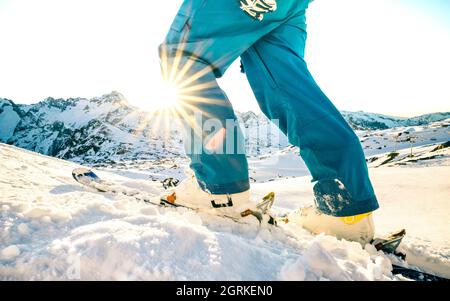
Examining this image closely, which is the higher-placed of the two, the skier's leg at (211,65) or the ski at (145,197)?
the skier's leg at (211,65)

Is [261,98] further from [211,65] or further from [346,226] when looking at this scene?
[346,226]

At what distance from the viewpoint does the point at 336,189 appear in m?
1.50

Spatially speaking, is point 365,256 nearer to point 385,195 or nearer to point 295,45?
point 295,45

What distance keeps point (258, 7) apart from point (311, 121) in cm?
64

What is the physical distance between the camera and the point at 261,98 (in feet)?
5.60

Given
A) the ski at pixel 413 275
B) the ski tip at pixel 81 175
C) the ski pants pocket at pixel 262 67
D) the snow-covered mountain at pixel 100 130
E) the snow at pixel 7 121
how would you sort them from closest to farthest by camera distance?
the ski at pixel 413 275
the ski pants pocket at pixel 262 67
the ski tip at pixel 81 175
the snow-covered mountain at pixel 100 130
the snow at pixel 7 121

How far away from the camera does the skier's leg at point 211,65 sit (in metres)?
1.44

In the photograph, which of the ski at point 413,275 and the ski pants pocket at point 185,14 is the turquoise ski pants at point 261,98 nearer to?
the ski pants pocket at point 185,14

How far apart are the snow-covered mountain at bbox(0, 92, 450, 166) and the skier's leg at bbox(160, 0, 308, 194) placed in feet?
249

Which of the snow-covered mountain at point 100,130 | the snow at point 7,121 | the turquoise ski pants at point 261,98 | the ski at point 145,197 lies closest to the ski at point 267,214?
the ski at point 145,197

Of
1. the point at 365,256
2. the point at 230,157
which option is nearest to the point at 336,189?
the point at 365,256

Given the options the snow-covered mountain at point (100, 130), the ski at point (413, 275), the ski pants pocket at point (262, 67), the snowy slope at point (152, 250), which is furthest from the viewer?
the snow-covered mountain at point (100, 130)

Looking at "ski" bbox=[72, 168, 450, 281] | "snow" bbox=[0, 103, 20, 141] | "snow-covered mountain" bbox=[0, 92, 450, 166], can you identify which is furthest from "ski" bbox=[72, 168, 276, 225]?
"snow" bbox=[0, 103, 20, 141]
